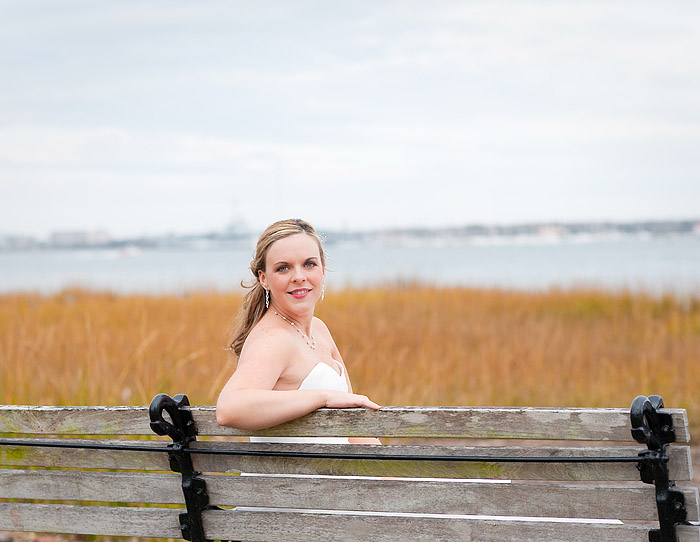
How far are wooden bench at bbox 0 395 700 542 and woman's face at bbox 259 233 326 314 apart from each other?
0.58m

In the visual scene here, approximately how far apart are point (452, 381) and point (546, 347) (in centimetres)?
219

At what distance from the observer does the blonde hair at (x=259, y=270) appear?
2713mm

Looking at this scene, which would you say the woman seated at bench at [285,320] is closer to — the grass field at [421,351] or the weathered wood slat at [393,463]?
the weathered wood slat at [393,463]

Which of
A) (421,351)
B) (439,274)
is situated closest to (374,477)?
(421,351)

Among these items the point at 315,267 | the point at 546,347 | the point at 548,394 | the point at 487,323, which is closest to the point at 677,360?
the point at 546,347

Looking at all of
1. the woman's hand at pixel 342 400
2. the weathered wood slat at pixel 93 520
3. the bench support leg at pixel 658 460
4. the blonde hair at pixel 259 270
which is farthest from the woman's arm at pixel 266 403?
the bench support leg at pixel 658 460

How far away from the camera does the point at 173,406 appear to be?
2.14 meters

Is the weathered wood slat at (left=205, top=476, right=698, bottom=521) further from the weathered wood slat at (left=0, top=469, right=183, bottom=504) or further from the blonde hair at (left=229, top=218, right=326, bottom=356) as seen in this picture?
the blonde hair at (left=229, top=218, right=326, bottom=356)

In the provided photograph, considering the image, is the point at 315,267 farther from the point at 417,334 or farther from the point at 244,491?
the point at 417,334

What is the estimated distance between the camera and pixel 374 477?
2.08 meters

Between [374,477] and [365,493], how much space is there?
46 millimetres

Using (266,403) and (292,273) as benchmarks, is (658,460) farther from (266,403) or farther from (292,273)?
(292,273)

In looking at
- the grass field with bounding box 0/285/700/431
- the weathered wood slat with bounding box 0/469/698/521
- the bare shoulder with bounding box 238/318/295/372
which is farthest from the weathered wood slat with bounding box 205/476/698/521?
the grass field with bounding box 0/285/700/431

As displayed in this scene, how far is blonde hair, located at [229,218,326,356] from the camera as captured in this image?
2713mm
